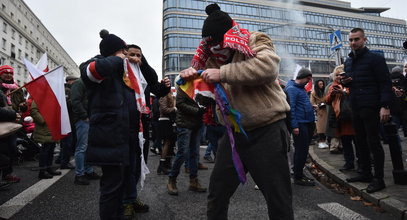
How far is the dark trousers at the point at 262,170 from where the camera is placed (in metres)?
1.71

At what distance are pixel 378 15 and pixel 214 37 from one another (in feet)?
257

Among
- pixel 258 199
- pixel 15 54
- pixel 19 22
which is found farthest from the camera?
pixel 19 22

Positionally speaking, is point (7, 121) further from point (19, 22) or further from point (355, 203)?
point (19, 22)

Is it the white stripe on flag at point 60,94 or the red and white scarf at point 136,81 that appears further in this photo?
the white stripe on flag at point 60,94

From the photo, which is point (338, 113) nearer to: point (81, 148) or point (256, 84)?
point (256, 84)

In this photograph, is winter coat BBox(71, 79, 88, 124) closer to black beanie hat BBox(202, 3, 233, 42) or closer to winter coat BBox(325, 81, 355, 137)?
black beanie hat BBox(202, 3, 233, 42)

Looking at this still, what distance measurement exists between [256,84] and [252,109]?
0.20 metres

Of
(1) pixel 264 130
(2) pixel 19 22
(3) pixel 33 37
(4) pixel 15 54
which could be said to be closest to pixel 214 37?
(1) pixel 264 130

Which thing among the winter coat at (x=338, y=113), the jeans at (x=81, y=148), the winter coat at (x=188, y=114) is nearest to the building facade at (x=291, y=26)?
the winter coat at (x=338, y=113)

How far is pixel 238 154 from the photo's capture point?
6.23ft

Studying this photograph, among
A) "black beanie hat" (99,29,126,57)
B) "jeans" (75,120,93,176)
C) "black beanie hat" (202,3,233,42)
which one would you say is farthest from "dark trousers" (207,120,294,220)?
"jeans" (75,120,93,176)

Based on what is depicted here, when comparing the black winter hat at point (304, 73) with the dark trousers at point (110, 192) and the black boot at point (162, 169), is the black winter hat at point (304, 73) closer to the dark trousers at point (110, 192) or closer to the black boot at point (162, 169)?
the black boot at point (162, 169)

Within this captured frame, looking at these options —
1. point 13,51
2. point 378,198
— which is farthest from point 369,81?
point 13,51

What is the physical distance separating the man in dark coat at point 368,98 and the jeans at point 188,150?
238cm
